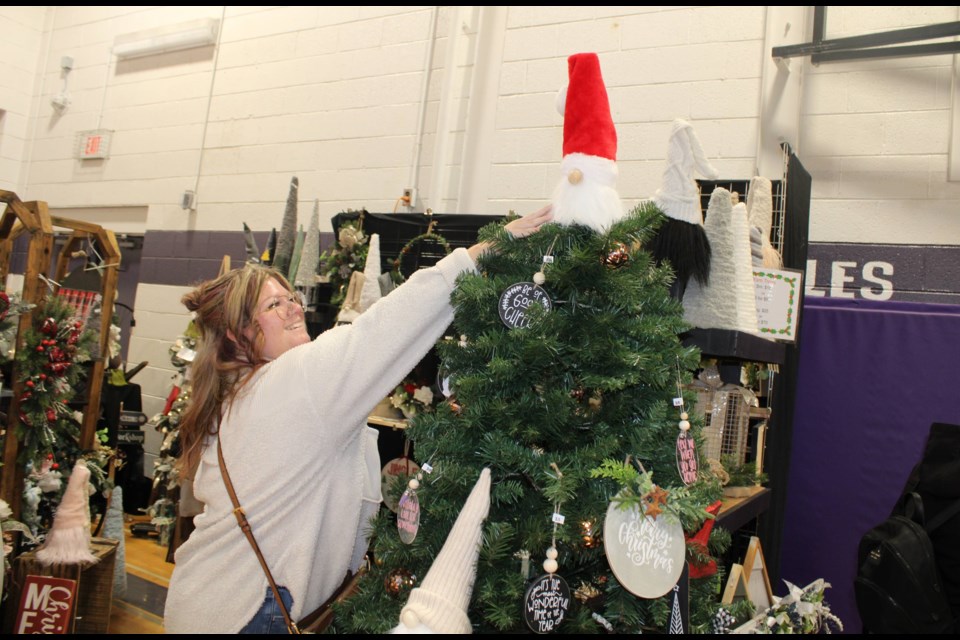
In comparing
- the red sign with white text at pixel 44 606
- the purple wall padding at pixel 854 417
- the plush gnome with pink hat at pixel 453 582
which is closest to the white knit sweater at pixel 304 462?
the plush gnome with pink hat at pixel 453 582

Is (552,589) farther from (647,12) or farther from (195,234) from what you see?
(195,234)

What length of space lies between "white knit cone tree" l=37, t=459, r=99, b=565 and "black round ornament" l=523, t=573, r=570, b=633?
8.34 feet

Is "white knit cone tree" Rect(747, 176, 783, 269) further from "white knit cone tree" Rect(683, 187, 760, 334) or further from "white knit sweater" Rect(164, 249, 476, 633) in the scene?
"white knit sweater" Rect(164, 249, 476, 633)

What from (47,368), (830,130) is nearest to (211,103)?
(47,368)

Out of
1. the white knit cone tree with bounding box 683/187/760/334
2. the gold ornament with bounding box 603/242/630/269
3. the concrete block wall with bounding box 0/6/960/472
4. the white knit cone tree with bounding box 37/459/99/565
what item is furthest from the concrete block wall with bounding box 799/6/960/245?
the white knit cone tree with bounding box 37/459/99/565

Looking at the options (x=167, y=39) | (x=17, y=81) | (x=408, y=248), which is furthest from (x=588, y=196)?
(x=17, y=81)

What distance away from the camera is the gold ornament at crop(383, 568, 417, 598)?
3.94ft

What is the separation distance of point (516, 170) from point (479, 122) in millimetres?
480

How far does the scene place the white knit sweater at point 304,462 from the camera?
1337 millimetres

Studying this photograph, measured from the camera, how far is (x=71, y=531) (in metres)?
2.80

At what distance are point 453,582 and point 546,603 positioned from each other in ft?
0.53

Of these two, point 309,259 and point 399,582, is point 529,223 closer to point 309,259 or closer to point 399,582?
point 399,582

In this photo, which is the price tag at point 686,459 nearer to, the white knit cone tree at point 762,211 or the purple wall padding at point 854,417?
the white knit cone tree at point 762,211

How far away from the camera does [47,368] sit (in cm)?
300
